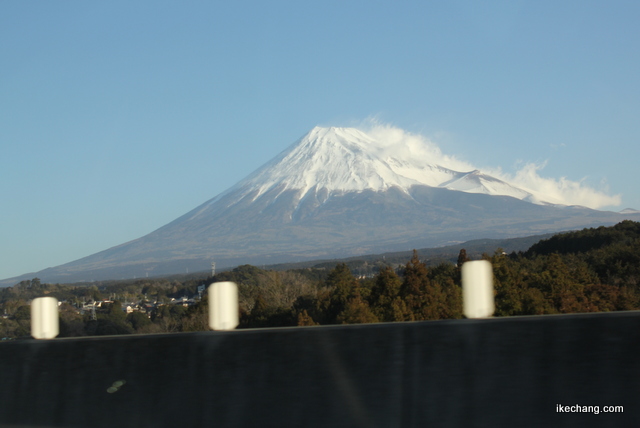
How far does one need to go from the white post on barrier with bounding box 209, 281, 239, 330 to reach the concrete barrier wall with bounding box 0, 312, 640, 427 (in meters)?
0.15

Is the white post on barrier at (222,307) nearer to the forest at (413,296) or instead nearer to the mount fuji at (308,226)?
the forest at (413,296)

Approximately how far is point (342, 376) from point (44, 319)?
2084 mm

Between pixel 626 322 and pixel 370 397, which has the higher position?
pixel 626 322

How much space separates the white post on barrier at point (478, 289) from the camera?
3555 millimetres

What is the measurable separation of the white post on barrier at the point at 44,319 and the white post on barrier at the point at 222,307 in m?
1.16

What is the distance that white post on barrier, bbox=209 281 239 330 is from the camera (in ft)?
13.6

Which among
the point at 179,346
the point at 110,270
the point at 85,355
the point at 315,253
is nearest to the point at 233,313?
the point at 179,346

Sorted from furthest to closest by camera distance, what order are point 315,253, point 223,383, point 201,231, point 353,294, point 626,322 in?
point 201,231
point 315,253
point 353,294
point 223,383
point 626,322

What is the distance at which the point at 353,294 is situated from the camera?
101 ft

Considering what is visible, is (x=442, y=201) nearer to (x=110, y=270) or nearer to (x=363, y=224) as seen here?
(x=363, y=224)

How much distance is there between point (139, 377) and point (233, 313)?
635 mm

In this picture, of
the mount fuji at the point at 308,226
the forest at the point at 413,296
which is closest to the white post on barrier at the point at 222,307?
the forest at the point at 413,296

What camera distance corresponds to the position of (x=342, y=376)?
12.1ft

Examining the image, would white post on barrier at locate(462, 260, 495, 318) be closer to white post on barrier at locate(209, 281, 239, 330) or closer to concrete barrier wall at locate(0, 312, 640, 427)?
concrete barrier wall at locate(0, 312, 640, 427)
